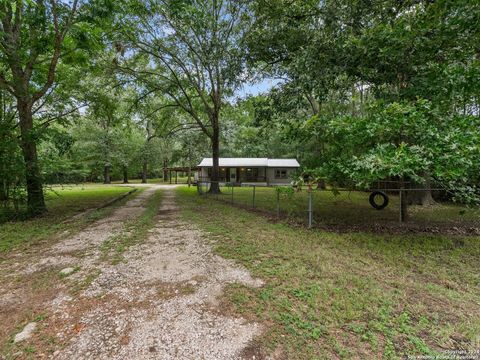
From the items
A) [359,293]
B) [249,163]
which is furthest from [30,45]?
[249,163]

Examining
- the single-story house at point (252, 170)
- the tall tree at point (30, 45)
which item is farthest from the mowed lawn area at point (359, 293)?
the single-story house at point (252, 170)

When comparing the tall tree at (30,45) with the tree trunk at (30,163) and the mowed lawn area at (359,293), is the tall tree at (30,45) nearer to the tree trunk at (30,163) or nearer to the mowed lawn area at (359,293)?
the tree trunk at (30,163)

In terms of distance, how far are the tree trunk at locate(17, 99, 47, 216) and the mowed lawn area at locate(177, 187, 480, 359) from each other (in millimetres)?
6143

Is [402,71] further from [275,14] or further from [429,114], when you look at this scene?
[275,14]

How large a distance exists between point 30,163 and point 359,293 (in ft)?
29.3

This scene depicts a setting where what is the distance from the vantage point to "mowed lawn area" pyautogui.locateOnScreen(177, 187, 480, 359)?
212 centimetres

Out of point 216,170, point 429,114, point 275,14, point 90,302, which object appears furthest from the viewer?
point 216,170

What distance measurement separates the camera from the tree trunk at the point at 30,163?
6.89 meters

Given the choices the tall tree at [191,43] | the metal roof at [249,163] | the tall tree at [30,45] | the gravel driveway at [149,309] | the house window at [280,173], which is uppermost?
the tall tree at [191,43]

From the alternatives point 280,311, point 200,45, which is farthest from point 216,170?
point 280,311

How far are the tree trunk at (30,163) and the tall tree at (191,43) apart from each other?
5001 millimetres

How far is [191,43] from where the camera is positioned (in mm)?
11578

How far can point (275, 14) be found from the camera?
7039 mm

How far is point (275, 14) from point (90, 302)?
27.4 ft
